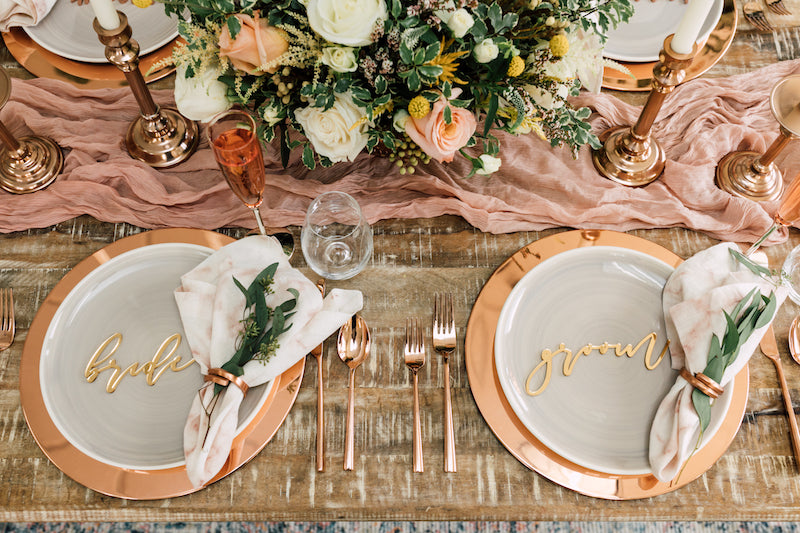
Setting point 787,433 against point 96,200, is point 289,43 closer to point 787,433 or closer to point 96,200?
point 96,200

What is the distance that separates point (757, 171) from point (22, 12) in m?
1.48

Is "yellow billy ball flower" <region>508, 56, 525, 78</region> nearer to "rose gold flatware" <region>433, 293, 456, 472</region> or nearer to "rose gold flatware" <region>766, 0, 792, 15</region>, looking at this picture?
"rose gold flatware" <region>433, 293, 456, 472</region>

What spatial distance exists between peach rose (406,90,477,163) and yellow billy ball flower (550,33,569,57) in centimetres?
15

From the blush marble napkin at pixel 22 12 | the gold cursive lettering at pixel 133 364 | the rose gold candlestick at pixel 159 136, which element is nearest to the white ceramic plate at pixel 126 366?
the gold cursive lettering at pixel 133 364

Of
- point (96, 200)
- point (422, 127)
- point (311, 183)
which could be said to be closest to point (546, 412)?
point (422, 127)

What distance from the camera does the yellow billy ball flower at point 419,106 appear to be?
83 cm

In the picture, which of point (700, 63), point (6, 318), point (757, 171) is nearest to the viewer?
point (6, 318)

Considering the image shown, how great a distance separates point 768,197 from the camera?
3.57 feet

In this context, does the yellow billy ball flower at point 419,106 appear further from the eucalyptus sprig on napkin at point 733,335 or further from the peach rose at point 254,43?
the eucalyptus sprig on napkin at point 733,335

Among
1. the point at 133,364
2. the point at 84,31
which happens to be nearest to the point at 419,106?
the point at 133,364

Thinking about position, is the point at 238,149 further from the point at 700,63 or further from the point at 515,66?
the point at 700,63

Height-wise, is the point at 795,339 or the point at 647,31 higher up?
the point at 647,31

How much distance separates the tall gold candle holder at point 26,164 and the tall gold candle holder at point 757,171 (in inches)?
50.6

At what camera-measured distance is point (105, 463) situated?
0.87 metres
